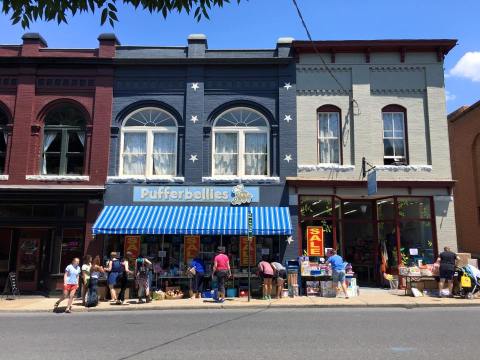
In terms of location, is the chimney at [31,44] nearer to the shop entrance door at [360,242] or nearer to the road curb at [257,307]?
the road curb at [257,307]

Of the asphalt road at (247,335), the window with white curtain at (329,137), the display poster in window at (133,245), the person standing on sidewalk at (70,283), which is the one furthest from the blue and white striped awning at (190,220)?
the asphalt road at (247,335)

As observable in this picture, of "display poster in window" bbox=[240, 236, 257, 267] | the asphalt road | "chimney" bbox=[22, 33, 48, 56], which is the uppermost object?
"chimney" bbox=[22, 33, 48, 56]

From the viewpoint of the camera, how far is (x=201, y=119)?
17453 millimetres

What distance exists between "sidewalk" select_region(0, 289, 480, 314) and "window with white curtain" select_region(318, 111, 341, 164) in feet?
17.3

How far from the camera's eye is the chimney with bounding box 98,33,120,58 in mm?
17734

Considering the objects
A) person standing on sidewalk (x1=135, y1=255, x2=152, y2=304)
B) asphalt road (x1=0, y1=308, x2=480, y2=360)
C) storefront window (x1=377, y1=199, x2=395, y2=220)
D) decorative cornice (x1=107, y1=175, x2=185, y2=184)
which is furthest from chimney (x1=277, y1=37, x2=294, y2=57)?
asphalt road (x1=0, y1=308, x2=480, y2=360)

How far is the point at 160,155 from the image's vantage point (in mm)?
17547

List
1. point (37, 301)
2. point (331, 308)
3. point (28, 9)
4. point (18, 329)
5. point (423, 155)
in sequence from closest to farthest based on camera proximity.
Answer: point (28, 9) → point (18, 329) → point (331, 308) → point (37, 301) → point (423, 155)

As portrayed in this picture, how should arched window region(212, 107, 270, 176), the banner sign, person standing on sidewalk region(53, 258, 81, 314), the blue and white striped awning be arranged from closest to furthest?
1. person standing on sidewalk region(53, 258, 81, 314)
2. the blue and white striped awning
3. the banner sign
4. arched window region(212, 107, 270, 176)

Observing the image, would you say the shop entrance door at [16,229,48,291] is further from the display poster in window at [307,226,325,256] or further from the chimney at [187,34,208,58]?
the display poster in window at [307,226,325,256]

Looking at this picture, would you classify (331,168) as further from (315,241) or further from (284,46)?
(284,46)

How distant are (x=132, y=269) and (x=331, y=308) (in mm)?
6916

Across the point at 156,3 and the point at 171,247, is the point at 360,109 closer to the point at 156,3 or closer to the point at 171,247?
the point at 171,247

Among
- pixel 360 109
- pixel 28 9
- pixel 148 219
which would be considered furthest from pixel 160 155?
pixel 28 9
